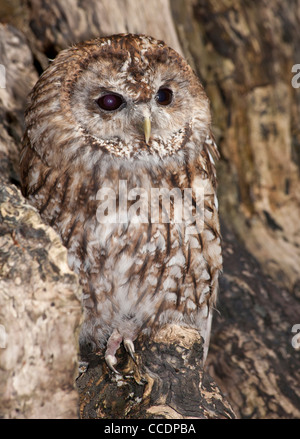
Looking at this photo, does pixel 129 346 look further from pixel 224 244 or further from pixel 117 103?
pixel 224 244

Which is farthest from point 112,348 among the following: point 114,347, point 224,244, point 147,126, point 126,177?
point 224,244

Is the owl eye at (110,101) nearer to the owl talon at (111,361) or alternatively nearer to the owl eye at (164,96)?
the owl eye at (164,96)

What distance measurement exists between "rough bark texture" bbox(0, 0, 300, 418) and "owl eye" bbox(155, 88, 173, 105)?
55cm

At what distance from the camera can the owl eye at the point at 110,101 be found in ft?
5.55

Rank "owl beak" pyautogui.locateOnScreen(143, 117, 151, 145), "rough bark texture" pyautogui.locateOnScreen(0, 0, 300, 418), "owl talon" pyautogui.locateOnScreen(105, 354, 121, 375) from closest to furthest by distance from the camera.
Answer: "rough bark texture" pyautogui.locateOnScreen(0, 0, 300, 418) → "owl beak" pyautogui.locateOnScreen(143, 117, 151, 145) → "owl talon" pyautogui.locateOnScreen(105, 354, 121, 375)

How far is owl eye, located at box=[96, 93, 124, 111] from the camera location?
169 centimetres

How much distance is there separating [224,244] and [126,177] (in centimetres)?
123

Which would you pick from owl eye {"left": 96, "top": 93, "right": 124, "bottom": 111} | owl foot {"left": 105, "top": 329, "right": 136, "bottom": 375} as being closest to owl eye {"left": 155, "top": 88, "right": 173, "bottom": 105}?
owl eye {"left": 96, "top": 93, "right": 124, "bottom": 111}

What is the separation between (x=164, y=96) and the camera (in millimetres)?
1782

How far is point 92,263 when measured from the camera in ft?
6.11

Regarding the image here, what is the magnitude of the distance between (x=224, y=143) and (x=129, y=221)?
1.40m

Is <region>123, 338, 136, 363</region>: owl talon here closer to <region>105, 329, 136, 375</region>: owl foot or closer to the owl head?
<region>105, 329, 136, 375</region>: owl foot

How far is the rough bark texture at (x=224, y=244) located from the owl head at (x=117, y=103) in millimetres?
285
